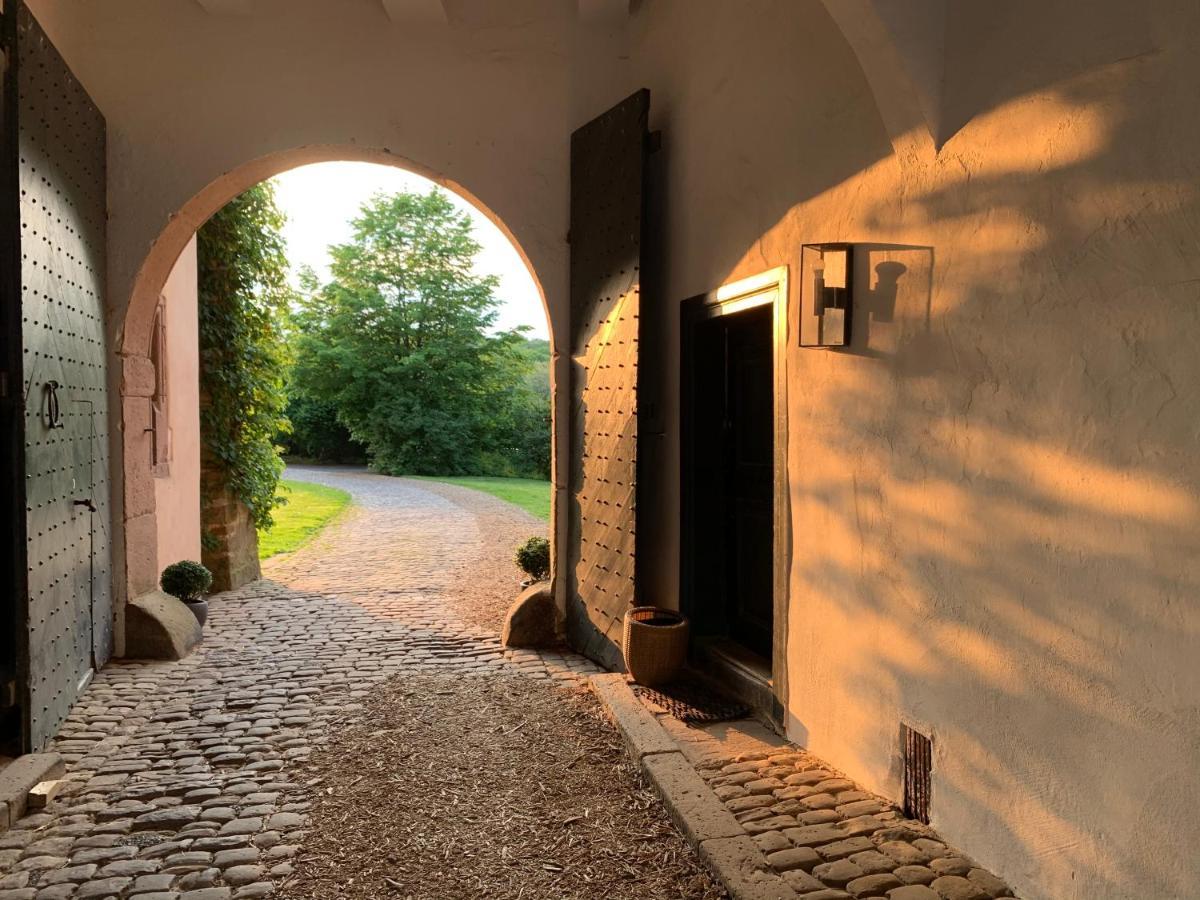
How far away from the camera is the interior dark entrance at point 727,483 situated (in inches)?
203

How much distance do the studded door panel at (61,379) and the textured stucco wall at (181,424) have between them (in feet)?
5.41

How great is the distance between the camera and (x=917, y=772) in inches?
129

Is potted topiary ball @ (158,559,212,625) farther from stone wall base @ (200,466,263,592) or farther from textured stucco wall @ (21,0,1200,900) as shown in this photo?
textured stucco wall @ (21,0,1200,900)

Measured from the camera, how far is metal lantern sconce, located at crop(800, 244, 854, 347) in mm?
3643

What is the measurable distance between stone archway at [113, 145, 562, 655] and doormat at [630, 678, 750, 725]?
1784 millimetres

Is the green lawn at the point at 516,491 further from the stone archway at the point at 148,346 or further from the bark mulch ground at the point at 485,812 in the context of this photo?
the bark mulch ground at the point at 485,812

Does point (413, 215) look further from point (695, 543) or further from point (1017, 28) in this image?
point (1017, 28)

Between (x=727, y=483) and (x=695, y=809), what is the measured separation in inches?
94.2

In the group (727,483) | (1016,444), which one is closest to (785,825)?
(1016,444)

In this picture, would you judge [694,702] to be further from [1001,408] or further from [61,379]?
[61,379]

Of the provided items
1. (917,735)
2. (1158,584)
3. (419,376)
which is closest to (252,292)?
(917,735)

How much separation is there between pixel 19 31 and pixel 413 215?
28.6m

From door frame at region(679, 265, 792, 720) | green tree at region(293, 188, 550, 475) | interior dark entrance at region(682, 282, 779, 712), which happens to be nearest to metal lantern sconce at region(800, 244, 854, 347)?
door frame at region(679, 265, 792, 720)

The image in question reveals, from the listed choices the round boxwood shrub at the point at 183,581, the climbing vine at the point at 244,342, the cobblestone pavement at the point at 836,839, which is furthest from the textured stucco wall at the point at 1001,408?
the climbing vine at the point at 244,342
